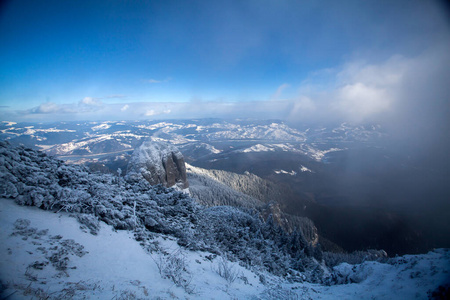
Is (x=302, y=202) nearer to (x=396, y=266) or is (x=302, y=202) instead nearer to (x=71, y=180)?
(x=396, y=266)

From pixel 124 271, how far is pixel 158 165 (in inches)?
1285

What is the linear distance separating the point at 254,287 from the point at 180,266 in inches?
211

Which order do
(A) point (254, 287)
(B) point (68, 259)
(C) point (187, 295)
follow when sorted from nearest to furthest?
(B) point (68, 259) < (C) point (187, 295) < (A) point (254, 287)

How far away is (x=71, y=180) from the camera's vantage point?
12086 millimetres

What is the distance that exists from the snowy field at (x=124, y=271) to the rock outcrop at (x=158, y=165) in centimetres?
2467

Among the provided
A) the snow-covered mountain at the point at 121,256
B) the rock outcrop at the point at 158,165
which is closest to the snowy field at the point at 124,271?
the snow-covered mountain at the point at 121,256

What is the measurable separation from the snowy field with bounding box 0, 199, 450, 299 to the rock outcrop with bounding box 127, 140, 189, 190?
24.7 m

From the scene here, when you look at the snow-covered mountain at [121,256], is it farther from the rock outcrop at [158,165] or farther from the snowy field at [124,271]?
the rock outcrop at [158,165]

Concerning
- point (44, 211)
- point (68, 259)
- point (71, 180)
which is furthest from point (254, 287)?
point (71, 180)

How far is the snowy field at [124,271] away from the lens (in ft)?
18.2

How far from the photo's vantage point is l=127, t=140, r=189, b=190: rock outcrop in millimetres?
34719

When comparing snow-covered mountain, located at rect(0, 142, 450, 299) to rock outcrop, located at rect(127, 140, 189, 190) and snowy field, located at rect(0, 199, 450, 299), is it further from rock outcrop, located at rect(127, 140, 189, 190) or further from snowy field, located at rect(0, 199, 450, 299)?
rock outcrop, located at rect(127, 140, 189, 190)

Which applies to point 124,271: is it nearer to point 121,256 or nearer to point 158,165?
point 121,256

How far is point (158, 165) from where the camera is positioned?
38.4m
